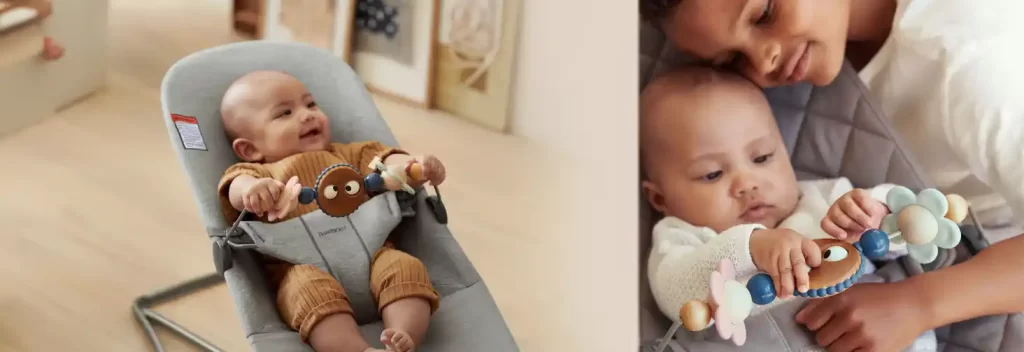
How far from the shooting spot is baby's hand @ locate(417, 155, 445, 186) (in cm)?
94

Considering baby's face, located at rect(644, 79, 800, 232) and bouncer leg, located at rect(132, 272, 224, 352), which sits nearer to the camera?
baby's face, located at rect(644, 79, 800, 232)

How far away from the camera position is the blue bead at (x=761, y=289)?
615 millimetres

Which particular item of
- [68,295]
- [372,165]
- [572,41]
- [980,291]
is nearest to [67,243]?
[68,295]

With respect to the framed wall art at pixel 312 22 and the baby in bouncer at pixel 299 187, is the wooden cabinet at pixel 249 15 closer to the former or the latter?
the framed wall art at pixel 312 22

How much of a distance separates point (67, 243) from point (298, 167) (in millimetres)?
621

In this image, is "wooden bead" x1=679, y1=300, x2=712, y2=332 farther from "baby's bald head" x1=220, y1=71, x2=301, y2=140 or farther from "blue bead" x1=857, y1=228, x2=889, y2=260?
"baby's bald head" x1=220, y1=71, x2=301, y2=140

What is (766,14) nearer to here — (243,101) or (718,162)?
(718,162)

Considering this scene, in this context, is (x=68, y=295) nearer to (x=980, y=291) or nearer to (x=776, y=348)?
(x=776, y=348)

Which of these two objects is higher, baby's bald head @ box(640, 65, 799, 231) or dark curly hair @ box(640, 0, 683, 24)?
dark curly hair @ box(640, 0, 683, 24)

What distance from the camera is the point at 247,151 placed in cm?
104

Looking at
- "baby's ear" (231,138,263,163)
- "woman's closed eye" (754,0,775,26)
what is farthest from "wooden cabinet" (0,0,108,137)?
"woman's closed eye" (754,0,775,26)

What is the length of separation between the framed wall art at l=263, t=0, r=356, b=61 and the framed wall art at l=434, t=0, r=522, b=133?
202mm

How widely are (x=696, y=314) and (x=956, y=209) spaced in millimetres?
249

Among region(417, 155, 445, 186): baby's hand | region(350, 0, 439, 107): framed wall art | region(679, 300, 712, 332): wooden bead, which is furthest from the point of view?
region(350, 0, 439, 107): framed wall art
